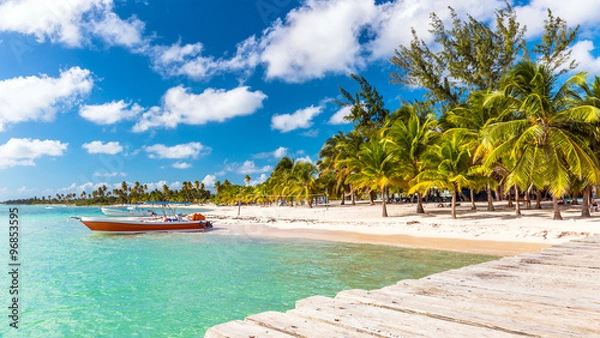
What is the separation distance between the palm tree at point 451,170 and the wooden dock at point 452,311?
59.9ft

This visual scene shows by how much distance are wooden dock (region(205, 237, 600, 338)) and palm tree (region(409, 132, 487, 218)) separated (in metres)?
18.2

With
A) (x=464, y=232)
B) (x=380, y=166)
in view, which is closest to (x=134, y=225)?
(x=380, y=166)

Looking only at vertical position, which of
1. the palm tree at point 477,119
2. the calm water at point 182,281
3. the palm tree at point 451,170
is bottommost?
the calm water at point 182,281

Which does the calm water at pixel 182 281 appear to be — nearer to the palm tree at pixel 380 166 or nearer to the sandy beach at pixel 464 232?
the sandy beach at pixel 464 232

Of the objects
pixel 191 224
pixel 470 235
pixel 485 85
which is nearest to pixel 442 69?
pixel 485 85

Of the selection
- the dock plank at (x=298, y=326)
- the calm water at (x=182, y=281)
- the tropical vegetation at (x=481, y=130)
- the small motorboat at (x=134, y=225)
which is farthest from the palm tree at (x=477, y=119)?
the dock plank at (x=298, y=326)

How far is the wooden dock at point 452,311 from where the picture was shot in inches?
86.3

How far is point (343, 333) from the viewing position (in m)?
2.18

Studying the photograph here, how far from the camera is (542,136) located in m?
17.5

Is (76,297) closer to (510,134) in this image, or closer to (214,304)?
(214,304)

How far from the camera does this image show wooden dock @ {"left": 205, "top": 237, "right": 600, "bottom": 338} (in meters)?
2.19

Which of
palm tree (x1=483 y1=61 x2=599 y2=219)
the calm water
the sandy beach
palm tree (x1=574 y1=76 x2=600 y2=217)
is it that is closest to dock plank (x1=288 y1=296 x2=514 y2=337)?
the calm water

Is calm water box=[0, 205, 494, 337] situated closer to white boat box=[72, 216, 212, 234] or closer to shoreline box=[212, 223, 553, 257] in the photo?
shoreline box=[212, 223, 553, 257]

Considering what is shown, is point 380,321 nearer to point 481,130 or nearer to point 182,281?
point 182,281
